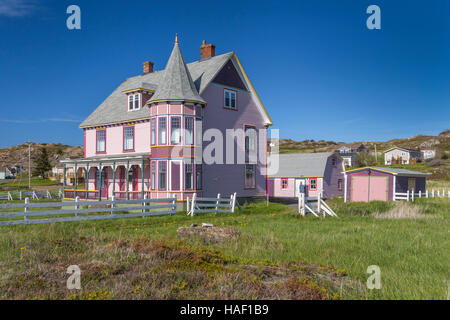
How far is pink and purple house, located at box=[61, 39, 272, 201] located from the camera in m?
25.3

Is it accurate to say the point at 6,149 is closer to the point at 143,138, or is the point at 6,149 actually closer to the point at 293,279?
the point at 143,138

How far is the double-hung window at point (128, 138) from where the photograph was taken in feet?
96.9

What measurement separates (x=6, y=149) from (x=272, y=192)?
15950 centimetres

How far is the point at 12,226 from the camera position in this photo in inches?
595

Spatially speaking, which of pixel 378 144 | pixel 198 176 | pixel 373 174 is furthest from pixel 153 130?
pixel 378 144

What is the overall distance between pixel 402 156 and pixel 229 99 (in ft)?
292

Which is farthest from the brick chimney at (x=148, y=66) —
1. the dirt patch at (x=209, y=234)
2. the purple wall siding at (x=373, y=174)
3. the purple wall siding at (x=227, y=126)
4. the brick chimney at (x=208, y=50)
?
the dirt patch at (x=209, y=234)

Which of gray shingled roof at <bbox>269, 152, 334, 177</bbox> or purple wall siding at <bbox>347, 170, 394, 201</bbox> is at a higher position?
gray shingled roof at <bbox>269, 152, 334, 177</bbox>

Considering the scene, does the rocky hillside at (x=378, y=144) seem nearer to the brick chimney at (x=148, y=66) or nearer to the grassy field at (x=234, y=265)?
the brick chimney at (x=148, y=66)

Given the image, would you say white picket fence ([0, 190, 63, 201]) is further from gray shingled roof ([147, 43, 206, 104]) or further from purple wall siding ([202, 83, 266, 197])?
gray shingled roof ([147, 43, 206, 104])

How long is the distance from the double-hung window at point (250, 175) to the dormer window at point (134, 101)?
10157mm

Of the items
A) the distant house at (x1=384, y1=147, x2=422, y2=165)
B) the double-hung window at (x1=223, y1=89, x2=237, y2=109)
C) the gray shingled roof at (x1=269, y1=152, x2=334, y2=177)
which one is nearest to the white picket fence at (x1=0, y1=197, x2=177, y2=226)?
the double-hung window at (x1=223, y1=89, x2=237, y2=109)

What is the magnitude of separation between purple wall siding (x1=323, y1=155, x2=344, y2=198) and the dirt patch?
30592 millimetres
